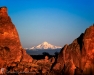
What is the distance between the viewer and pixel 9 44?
4500cm

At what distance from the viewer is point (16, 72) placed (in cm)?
3866

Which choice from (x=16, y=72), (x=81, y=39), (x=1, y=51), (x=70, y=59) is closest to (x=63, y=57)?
(x=70, y=59)

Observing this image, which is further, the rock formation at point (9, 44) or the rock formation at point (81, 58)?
the rock formation at point (9, 44)

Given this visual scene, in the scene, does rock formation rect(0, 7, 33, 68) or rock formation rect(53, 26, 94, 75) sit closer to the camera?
rock formation rect(53, 26, 94, 75)

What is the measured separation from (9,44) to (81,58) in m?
14.9

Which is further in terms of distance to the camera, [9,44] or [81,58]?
[9,44]

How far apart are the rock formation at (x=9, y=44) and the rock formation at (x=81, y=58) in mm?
8868

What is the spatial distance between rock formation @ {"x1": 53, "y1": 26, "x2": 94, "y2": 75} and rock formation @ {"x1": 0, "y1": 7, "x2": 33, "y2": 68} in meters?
8.87

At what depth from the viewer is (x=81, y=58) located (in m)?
37.3

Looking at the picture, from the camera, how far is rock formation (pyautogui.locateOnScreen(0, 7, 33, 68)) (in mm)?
42662

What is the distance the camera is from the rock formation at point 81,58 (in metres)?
36.4

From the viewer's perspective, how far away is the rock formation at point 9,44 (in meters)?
42.7

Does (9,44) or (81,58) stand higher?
(9,44)

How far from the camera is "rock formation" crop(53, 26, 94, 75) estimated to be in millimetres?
36438
